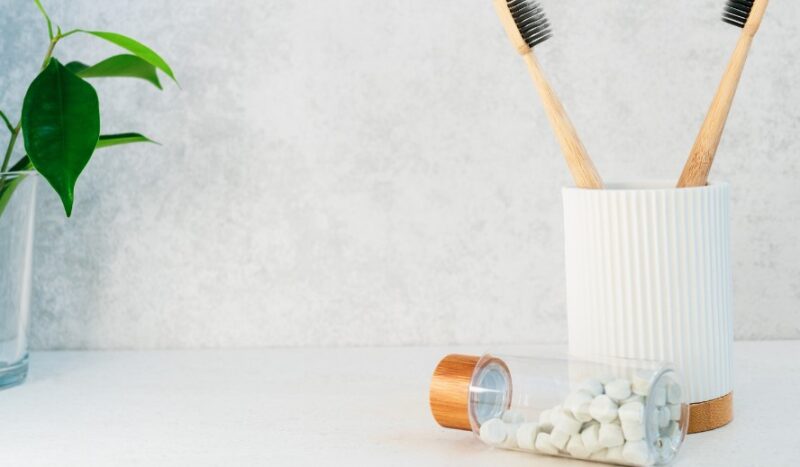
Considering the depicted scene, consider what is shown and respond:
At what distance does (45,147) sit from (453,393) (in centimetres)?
35

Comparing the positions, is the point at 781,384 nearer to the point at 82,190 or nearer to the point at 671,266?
the point at 671,266

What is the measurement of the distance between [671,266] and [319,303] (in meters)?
0.40

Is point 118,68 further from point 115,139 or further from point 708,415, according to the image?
point 708,415

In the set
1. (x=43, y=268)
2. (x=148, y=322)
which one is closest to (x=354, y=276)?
(x=148, y=322)

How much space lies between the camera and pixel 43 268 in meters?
0.87

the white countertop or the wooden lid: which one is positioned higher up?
the wooden lid

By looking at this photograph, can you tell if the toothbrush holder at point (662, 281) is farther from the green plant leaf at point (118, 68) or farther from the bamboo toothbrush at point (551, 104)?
the green plant leaf at point (118, 68)

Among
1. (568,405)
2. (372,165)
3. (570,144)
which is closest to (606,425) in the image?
(568,405)

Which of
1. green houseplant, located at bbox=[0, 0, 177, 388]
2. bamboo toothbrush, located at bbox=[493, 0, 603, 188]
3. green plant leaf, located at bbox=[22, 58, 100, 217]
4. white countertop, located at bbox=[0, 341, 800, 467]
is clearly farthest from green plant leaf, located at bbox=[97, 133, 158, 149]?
bamboo toothbrush, located at bbox=[493, 0, 603, 188]

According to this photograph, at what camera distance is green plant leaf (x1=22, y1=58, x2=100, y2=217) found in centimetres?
62

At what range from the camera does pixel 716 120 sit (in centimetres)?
56

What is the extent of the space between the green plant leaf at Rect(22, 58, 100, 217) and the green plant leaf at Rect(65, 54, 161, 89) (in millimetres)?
72

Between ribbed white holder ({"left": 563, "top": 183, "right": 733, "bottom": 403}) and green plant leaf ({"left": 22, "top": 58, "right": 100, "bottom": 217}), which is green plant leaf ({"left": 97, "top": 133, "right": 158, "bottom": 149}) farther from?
ribbed white holder ({"left": 563, "top": 183, "right": 733, "bottom": 403})

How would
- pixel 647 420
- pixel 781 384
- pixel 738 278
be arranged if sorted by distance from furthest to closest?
pixel 738 278, pixel 781 384, pixel 647 420
